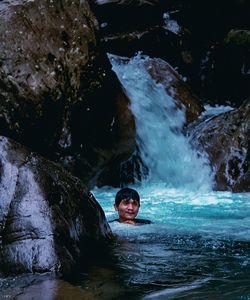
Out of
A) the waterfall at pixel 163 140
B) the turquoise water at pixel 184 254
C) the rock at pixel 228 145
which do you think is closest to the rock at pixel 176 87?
the waterfall at pixel 163 140

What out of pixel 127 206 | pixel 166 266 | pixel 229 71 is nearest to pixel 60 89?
pixel 127 206

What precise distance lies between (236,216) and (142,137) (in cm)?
414

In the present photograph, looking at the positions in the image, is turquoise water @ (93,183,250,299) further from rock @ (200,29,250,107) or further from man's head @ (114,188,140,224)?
rock @ (200,29,250,107)

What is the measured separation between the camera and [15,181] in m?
4.61

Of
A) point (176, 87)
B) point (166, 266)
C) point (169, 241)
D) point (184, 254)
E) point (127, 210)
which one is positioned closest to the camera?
point (166, 266)

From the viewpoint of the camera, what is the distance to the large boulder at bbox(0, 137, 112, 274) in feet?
13.5

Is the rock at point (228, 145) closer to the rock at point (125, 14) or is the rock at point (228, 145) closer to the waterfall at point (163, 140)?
the waterfall at point (163, 140)

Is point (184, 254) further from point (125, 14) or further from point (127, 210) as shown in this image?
point (125, 14)

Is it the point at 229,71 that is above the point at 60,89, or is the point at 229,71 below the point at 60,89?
above

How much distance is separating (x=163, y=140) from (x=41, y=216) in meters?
7.01

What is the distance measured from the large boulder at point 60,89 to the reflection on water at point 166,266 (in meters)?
2.58

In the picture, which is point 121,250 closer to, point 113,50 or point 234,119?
point 234,119

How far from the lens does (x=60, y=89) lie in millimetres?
9250

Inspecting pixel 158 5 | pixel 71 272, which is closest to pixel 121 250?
pixel 71 272
